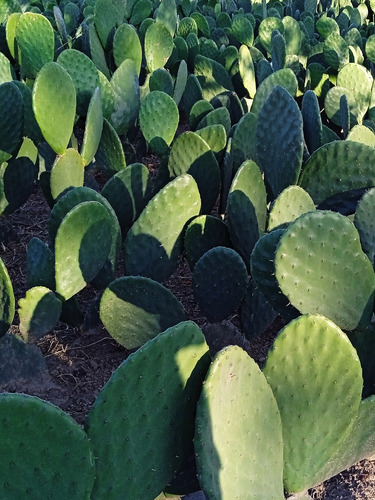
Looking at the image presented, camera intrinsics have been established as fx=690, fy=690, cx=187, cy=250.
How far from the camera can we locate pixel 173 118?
8.48 feet

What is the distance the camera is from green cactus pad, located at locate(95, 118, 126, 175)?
242 cm

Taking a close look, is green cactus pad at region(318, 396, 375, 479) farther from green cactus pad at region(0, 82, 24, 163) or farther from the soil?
green cactus pad at region(0, 82, 24, 163)

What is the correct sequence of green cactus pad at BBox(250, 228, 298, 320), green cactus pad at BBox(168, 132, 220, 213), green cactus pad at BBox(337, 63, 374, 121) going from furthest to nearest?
green cactus pad at BBox(337, 63, 374, 121), green cactus pad at BBox(168, 132, 220, 213), green cactus pad at BBox(250, 228, 298, 320)

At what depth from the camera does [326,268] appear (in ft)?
4.99

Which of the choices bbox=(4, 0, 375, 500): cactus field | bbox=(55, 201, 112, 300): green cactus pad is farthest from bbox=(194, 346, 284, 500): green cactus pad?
bbox=(55, 201, 112, 300): green cactus pad

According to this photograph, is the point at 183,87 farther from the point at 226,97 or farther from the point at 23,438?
the point at 23,438

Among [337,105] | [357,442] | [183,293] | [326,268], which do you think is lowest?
[183,293]

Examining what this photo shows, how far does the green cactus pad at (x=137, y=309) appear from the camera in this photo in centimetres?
175

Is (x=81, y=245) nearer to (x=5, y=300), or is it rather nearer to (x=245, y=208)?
(x=5, y=300)

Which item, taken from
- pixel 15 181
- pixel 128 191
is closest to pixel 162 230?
pixel 128 191

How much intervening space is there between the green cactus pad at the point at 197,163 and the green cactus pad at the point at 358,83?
43.2 inches

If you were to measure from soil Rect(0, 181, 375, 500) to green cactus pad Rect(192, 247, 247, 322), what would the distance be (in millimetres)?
121

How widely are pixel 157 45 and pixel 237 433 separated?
2547 millimetres

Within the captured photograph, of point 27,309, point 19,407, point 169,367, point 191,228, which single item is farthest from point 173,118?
point 19,407
